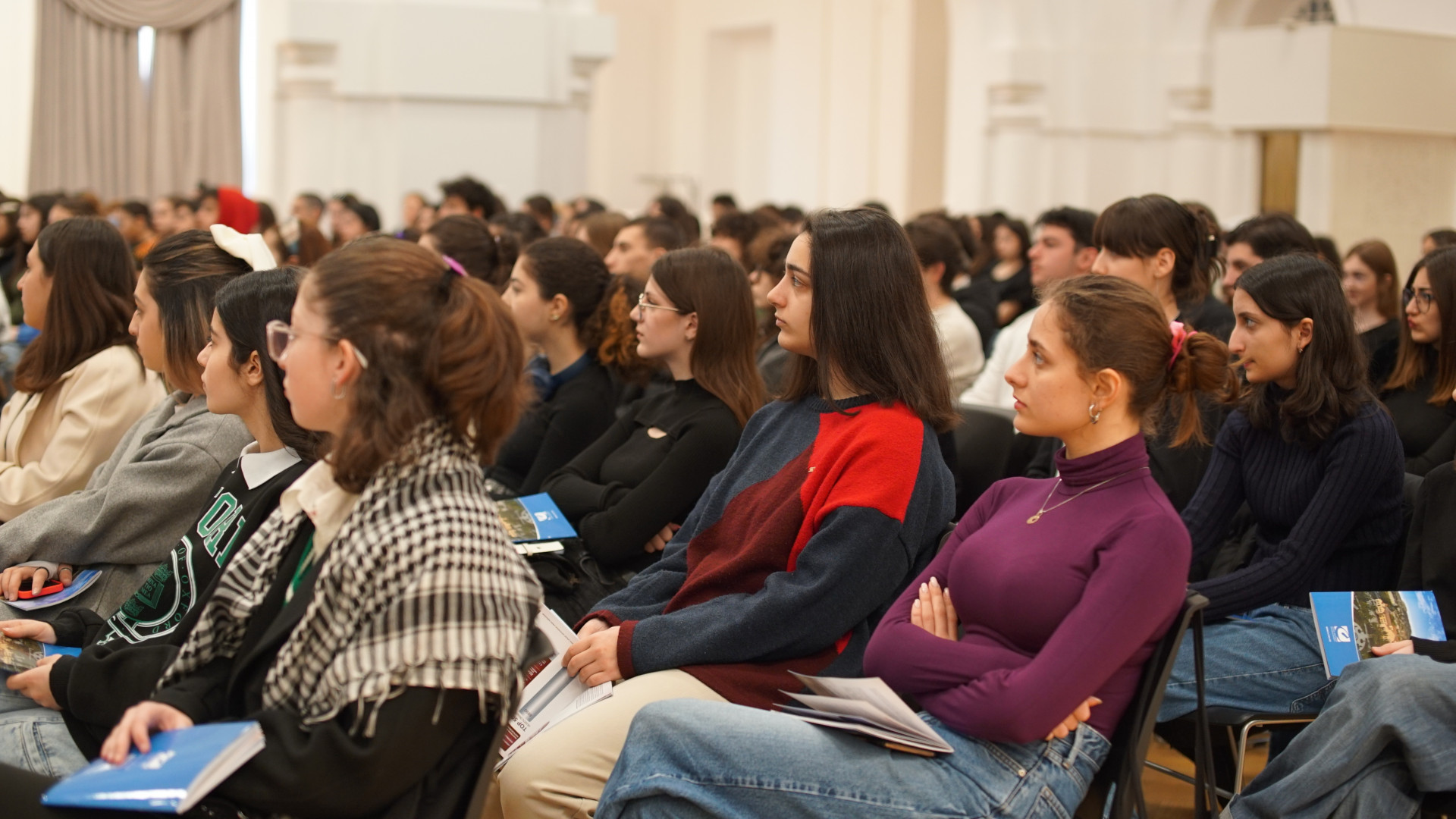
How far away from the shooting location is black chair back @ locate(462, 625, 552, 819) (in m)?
1.89

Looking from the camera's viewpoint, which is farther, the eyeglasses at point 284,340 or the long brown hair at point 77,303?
the long brown hair at point 77,303

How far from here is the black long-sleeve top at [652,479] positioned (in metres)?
3.30

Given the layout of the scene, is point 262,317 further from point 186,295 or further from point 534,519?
point 534,519

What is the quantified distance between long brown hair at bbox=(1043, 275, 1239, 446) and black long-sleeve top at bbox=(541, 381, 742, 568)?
120cm

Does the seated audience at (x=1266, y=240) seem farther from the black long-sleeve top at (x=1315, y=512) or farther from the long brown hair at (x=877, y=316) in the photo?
the long brown hair at (x=877, y=316)

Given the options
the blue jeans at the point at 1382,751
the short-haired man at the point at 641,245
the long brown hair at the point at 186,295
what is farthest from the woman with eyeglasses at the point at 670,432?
the short-haired man at the point at 641,245

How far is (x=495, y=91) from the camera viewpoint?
922 cm

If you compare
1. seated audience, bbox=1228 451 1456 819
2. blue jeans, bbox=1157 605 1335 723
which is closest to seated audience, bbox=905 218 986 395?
blue jeans, bbox=1157 605 1335 723

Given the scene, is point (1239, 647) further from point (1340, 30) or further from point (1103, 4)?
point (1103, 4)

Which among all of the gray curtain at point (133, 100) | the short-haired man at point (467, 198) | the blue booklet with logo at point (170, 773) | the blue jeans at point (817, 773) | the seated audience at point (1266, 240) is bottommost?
the blue jeans at point (817, 773)

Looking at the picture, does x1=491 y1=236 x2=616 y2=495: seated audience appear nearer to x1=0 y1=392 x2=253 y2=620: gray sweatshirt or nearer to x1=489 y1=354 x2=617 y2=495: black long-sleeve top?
x1=489 y1=354 x2=617 y2=495: black long-sleeve top

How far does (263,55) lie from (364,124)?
2578mm

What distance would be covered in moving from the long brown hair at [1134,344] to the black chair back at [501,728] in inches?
38.7

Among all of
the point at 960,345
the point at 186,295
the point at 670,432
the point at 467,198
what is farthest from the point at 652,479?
the point at 467,198
